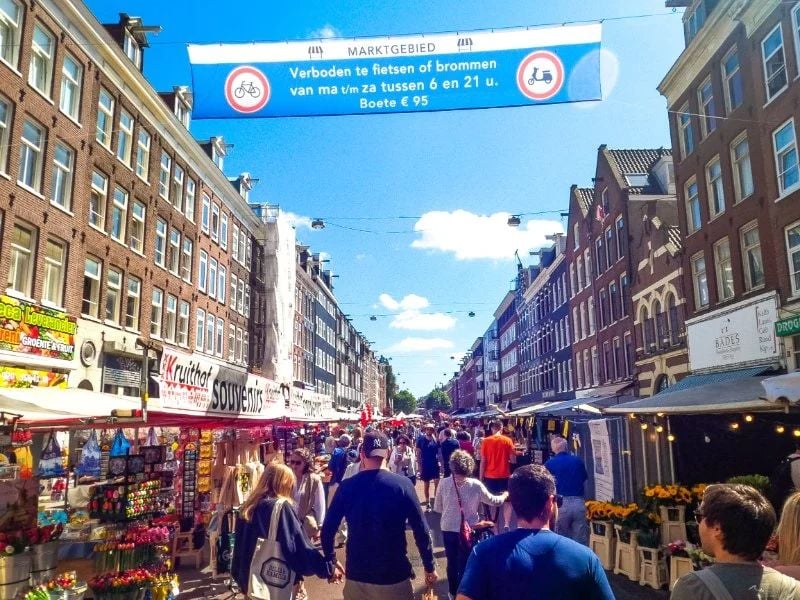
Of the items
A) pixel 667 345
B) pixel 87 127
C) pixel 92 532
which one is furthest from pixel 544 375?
pixel 92 532

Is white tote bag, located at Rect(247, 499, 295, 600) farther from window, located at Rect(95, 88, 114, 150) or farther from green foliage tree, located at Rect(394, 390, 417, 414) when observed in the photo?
green foliage tree, located at Rect(394, 390, 417, 414)

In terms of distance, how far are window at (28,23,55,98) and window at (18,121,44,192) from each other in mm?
1196

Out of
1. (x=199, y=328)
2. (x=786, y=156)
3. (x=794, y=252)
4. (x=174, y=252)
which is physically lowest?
(x=794, y=252)

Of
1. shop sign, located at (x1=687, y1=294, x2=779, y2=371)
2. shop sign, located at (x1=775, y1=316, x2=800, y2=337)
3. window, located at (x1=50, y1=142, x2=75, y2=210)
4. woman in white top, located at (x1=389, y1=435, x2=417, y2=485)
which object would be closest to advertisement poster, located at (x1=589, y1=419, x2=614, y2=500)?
woman in white top, located at (x1=389, y1=435, x2=417, y2=485)

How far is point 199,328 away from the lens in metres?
30.9

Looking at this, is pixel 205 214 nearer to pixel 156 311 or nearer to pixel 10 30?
pixel 156 311

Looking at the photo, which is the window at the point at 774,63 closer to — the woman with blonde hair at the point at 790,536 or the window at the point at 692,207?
the window at the point at 692,207

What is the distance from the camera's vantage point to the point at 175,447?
1256 centimetres

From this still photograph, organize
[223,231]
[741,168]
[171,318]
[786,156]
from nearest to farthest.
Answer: [786,156]
[741,168]
[171,318]
[223,231]

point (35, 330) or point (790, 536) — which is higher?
point (35, 330)

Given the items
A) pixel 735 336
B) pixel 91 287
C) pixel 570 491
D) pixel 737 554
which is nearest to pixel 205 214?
pixel 91 287

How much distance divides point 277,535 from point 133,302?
821 inches

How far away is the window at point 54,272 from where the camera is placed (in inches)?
725

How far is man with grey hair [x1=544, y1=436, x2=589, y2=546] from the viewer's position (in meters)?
8.19
